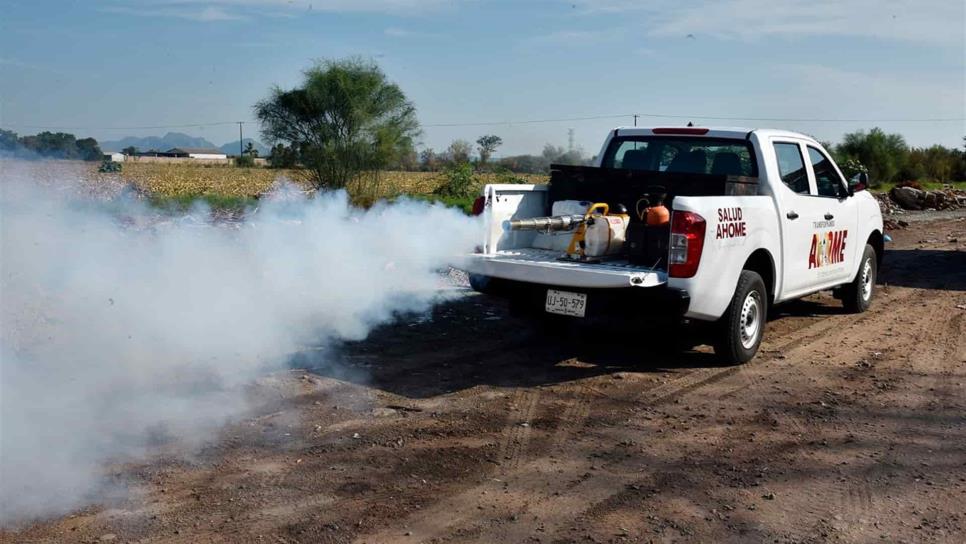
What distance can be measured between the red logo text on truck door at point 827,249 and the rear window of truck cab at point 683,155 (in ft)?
3.81

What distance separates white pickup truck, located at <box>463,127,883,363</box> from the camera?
662cm

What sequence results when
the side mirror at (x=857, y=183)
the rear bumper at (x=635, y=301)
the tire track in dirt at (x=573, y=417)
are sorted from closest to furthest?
the tire track in dirt at (x=573, y=417) → the rear bumper at (x=635, y=301) → the side mirror at (x=857, y=183)

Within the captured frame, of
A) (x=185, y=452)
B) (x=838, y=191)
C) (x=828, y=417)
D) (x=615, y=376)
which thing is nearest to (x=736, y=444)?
(x=828, y=417)

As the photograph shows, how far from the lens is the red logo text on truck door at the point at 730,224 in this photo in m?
6.71

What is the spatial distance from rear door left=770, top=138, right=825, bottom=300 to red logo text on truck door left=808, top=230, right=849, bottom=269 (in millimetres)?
42

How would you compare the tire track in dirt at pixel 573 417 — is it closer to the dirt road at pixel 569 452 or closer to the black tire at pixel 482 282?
the dirt road at pixel 569 452

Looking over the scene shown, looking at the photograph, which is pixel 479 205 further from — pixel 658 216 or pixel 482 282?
pixel 658 216

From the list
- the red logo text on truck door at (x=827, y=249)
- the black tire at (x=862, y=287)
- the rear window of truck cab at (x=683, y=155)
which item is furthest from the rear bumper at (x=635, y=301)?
the black tire at (x=862, y=287)

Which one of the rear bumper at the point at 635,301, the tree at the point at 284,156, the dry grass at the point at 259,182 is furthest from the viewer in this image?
the tree at the point at 284,156

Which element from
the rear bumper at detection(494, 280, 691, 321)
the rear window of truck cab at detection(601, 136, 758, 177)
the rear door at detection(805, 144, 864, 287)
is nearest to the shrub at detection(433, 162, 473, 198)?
the rear window of truck cab at detection(601, 136, 758, 177)

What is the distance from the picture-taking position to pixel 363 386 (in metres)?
6.57

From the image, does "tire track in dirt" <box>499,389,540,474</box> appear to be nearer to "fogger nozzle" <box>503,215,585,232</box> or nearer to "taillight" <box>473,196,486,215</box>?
"fogger nozzle" <box>503,215,585,232</box>

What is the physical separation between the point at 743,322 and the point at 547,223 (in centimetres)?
185

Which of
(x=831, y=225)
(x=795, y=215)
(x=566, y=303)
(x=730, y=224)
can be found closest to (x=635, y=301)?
(x=566, y=303)
